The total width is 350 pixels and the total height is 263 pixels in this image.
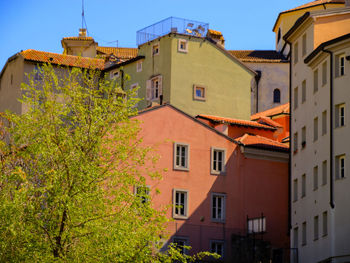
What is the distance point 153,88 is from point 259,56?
105 ft

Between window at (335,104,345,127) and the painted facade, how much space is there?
21.4 meters

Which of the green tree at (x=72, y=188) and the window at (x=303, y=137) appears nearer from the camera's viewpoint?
the green tree at (x=72, y=188)

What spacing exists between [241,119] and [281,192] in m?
12.5

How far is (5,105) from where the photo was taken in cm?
8775

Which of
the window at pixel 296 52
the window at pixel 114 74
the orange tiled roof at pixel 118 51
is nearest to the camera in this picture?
the window at pixel 296 52

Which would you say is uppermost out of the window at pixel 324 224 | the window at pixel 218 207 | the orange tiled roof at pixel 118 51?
the orange tiled roof at pixel 118 51

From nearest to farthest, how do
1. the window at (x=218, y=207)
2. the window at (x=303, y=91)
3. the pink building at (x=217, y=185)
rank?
the window at (x=303, y=91)
the pink building at (x=217, y=185)
the window at (x=218, y=207)

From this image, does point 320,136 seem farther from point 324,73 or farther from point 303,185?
point 303,185

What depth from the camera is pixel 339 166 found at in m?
58.4

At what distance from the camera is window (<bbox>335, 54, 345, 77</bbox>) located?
59.8 m

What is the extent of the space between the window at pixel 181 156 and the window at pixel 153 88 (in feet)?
42.0

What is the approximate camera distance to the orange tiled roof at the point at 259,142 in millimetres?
70812

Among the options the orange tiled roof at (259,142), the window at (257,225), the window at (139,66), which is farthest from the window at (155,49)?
the window at (257,225)

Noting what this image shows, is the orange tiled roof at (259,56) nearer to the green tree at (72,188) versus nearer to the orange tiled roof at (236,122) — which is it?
the orange tiled roof at (236,122)
